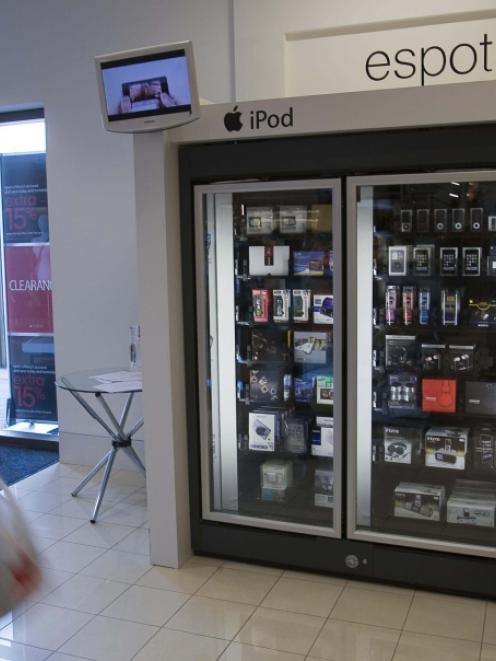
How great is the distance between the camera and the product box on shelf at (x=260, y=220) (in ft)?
13.4

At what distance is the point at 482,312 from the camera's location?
3.79 meters

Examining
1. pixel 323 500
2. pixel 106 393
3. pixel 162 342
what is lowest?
pixel 323 500

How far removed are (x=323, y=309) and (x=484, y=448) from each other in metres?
1.09

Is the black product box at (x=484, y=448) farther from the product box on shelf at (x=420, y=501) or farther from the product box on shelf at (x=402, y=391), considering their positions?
the product box on shelf at (x=402, y=391)

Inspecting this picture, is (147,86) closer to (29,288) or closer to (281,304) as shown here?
(281,304)

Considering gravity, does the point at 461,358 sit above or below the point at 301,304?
below

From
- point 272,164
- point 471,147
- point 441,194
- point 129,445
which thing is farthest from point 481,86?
point 129,445

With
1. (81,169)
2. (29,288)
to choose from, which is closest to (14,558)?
(81,169)

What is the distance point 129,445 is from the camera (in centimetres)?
499

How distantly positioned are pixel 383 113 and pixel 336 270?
764mm

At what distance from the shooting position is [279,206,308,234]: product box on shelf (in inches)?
157

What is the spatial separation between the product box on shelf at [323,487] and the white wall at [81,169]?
2051mm

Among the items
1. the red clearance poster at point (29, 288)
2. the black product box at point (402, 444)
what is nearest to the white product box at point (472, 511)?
the black product box at point (402, 444)

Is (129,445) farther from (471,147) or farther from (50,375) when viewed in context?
(471,147)
